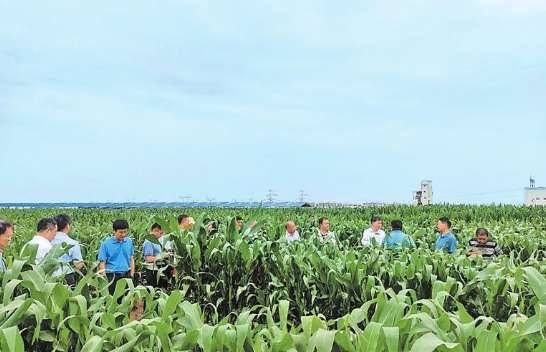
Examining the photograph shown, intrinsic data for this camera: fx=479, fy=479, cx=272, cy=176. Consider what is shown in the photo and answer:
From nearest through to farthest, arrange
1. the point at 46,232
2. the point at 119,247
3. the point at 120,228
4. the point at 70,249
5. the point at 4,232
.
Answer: the point at 4,232 → the point at 46,232 → the point at 70,249 → the point at 120,228 → the point at 119,247

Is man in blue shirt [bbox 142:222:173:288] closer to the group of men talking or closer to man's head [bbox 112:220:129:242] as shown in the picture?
man's head [bbox 112:220:129:242]

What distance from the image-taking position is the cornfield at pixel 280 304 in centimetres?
217

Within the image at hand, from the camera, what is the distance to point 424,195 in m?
38.0

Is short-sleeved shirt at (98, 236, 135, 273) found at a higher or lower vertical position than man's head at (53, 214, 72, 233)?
lower

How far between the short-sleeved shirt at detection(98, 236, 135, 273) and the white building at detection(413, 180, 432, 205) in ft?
111

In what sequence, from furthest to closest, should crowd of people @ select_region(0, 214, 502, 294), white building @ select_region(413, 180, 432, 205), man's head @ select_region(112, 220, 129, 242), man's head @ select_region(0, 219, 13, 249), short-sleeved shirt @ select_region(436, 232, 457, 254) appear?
white building @ select_region(413, 180, 432, 205), short-sleeved shirt @ select_region(436, 232, 457, 254), man's head @ select_region(112, 220, 129, 242), crowd of people @ select_region(0, 214, 502, 294), man's head @ select_region(0, 219, 13, 249)

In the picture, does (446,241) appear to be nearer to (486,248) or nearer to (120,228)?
(486,248)

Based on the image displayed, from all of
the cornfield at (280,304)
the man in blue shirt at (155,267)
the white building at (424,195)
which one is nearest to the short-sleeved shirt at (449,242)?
the cornfield at (280,304)

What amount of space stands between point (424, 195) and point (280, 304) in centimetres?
3715

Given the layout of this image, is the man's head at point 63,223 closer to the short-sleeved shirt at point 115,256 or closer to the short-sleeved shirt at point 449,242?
the short-sleeved shirt at point 115,256

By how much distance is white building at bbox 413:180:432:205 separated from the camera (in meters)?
37.7

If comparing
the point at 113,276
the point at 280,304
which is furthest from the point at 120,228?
the point at 280,304

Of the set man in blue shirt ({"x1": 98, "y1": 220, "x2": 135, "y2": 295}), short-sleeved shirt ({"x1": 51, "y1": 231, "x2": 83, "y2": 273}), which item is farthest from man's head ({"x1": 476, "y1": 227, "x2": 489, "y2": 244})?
short-sleeved shirt ({"x1": 51, "y1": 231, "x2": 83, "y2": 273})

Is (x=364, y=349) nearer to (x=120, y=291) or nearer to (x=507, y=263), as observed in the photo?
(x=120, y=291)
